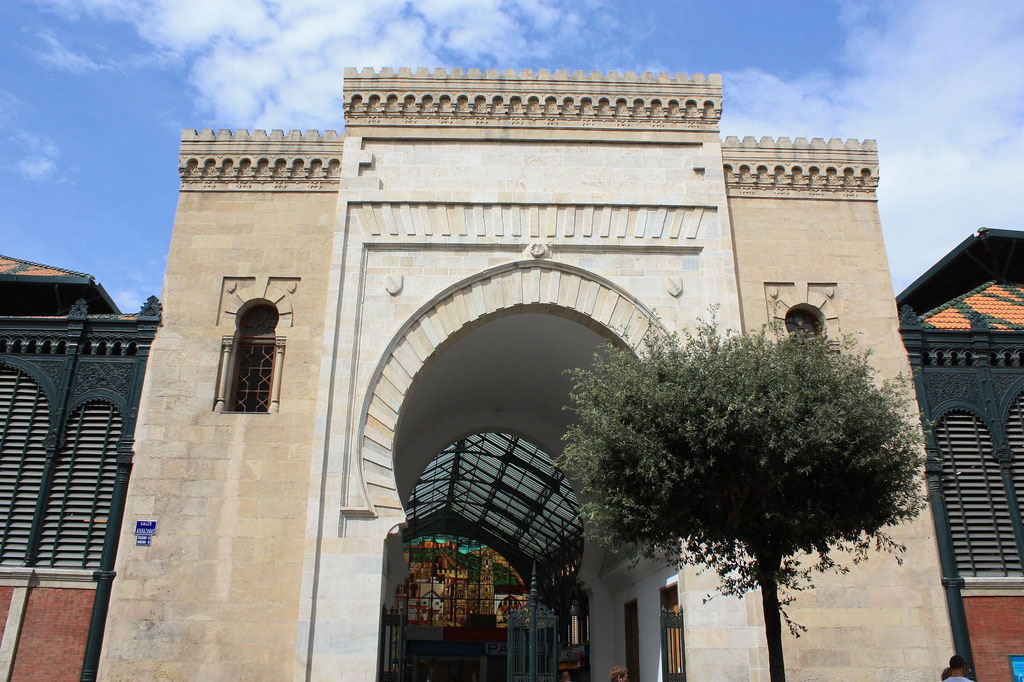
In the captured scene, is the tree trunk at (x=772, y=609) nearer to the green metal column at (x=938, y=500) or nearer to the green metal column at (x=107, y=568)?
the green metal column at (x=938, y=500)

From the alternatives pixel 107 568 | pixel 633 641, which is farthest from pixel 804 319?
pixel 107 568

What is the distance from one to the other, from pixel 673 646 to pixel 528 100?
8.85m

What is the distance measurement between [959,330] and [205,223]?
11877 millimetres

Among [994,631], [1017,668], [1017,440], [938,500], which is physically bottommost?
[1017,668]

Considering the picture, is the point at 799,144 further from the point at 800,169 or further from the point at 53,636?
the point at 53,636

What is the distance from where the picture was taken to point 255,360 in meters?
12.6

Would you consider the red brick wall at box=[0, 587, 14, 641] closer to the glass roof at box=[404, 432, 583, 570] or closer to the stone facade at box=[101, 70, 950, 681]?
the stone facade at box=[101, 70, 950, 681]

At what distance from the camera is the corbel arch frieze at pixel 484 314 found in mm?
11820

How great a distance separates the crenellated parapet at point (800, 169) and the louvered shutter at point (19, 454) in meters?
11.3

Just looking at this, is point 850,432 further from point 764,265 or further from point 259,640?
point 259,640

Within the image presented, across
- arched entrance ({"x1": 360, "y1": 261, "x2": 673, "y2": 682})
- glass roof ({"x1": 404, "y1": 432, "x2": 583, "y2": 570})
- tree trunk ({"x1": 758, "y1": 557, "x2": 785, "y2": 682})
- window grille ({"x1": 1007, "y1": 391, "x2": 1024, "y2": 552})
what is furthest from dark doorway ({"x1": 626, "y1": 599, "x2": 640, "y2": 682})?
glass roof ({"x1": 404, "y1": 432, "x2": 583, "y2": 570})

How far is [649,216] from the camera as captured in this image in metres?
13.0

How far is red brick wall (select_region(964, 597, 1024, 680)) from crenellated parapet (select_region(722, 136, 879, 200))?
6445 millimetres

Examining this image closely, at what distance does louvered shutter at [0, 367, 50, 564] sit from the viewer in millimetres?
11578
